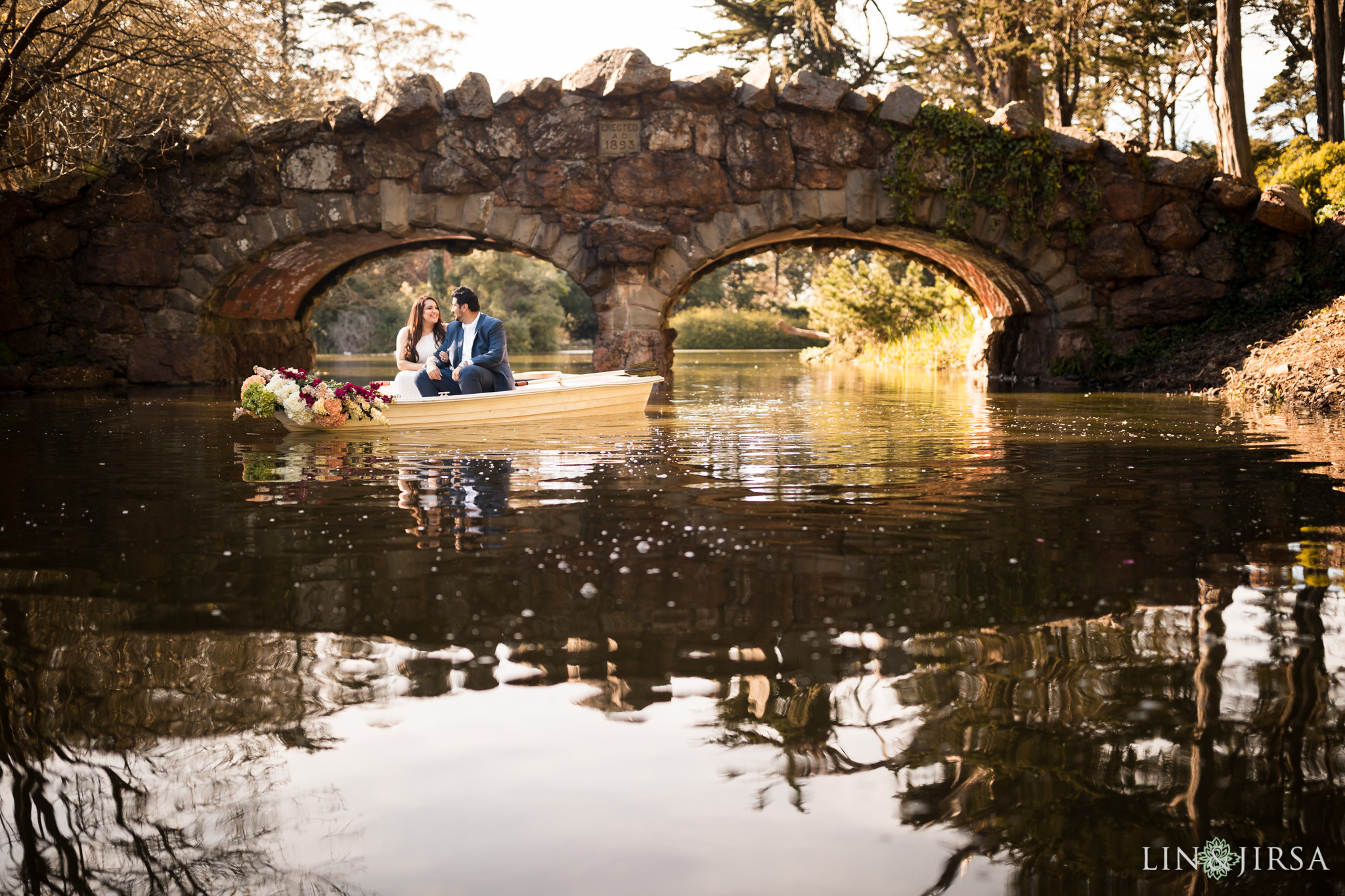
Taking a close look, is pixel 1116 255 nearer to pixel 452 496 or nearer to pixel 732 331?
pixel 452 496

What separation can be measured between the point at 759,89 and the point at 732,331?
33.2m

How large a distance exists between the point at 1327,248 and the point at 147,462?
47.1ft

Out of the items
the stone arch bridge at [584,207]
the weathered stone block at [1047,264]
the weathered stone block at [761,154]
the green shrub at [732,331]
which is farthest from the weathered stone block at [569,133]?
the green shrub at [732,331]

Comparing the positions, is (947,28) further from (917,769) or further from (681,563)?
(917,769)

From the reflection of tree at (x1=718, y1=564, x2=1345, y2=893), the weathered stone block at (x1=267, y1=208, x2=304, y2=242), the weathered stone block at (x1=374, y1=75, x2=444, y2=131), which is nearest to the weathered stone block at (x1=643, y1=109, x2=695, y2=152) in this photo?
the weathered stone block at (x1=374, y1=75, x2=444, y2=131)

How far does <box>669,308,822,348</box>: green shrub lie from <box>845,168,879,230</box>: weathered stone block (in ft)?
104

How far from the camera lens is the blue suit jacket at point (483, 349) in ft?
31.1

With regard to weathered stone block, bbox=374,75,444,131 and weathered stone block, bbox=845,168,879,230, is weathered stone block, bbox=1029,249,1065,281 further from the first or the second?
weathered stone block, bbox=374,75,444,131

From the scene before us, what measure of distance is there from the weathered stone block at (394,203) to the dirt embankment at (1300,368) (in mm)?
10091

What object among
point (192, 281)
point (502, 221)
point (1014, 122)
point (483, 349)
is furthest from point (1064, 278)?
point (192, 281)

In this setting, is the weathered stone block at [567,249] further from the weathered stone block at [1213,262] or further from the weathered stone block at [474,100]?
the weathered stone block at [1213,262]

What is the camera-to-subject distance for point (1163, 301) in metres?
15.0

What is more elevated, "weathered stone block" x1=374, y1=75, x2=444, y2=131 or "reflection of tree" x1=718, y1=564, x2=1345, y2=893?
"weathered stone block" x1=374, y1=75, x2=444, y2=131

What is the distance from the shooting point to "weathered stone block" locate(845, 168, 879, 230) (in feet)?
47.3
